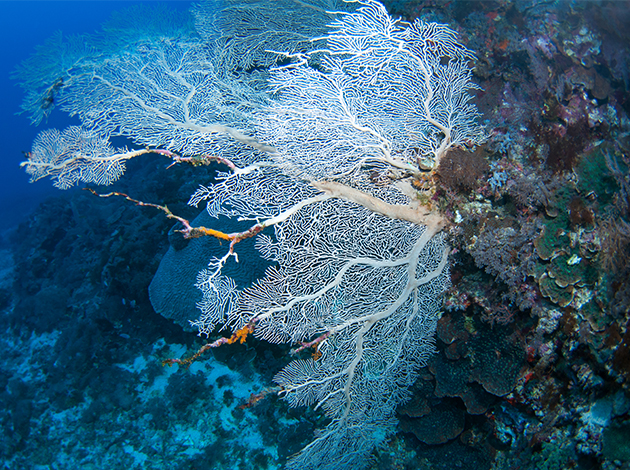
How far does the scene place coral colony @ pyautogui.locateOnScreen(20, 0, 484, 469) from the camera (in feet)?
9.30

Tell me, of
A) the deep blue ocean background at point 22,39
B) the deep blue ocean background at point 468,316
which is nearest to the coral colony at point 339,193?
the deep blue ocean background at point 468,316

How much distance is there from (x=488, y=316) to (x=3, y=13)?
11078 cm

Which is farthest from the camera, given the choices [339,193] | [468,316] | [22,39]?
[22,39]

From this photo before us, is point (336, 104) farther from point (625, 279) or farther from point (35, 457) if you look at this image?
point (35, 457)

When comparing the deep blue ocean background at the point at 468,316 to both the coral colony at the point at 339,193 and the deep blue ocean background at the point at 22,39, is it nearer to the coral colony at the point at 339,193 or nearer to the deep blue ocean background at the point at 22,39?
the coral colony at the point at 339,193

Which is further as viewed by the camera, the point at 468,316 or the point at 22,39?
the point at 22,39

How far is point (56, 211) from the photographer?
34.2ft

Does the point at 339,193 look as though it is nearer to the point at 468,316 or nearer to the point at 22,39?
the point at 468,316

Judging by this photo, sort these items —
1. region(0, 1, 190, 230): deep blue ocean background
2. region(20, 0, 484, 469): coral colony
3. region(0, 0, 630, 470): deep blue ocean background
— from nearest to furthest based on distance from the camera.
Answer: region(0, 0, 630, 470): deep blue ocean background, region(20, 0, 484, 469): coral colony, region(0, 1, 190, 230): deep blue ocean background

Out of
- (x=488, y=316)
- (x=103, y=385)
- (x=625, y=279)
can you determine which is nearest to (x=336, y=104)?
(x=488, y=316)

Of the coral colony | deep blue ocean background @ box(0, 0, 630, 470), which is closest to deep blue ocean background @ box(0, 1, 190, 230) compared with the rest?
deep blue ocean background @ box(0, 0, 630, 470)

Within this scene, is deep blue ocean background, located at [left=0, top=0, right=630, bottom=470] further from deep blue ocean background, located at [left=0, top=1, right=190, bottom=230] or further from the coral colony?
deep blue ocean background, located at [left=0, top=1, right=190, bottom=230]

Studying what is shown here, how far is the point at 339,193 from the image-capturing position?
290 cm

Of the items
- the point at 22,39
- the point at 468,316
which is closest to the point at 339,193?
the point at 468,316
